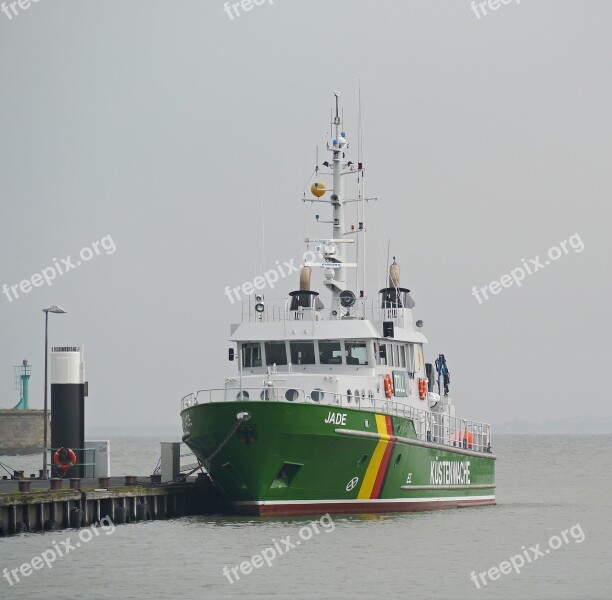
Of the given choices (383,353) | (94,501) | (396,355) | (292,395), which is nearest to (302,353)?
(383,353)

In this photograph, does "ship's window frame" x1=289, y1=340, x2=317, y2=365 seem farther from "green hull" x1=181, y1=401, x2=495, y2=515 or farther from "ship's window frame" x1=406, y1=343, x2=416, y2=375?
"ship's window frame" x1=406, y1=343, x2=416, y2=375

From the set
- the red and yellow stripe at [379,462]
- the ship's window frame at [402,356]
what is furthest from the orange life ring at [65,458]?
the ship's window frame at [402,356]

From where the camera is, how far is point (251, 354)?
38.5m

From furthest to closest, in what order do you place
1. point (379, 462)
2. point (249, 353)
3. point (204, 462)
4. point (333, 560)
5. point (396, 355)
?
point (396, 355)
point (249, 353)
point (204, 462)
point (379, 462)
point (333, 560)

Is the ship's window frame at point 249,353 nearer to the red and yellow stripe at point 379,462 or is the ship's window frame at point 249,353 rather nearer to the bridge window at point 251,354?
the bridge window at point 251,354

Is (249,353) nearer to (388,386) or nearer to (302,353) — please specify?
(302,353)

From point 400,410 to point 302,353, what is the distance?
3.20 metres

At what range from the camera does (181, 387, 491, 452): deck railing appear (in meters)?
34.8

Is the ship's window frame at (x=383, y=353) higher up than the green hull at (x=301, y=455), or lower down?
higher up

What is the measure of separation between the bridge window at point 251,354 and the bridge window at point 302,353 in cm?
111

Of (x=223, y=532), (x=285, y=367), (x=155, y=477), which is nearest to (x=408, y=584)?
(x=223, y=532)

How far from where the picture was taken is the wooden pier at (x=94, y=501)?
32.5m

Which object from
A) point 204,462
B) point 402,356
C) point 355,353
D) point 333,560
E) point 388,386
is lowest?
point 333,560

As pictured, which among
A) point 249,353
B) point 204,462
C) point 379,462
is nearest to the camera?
point 379,462
